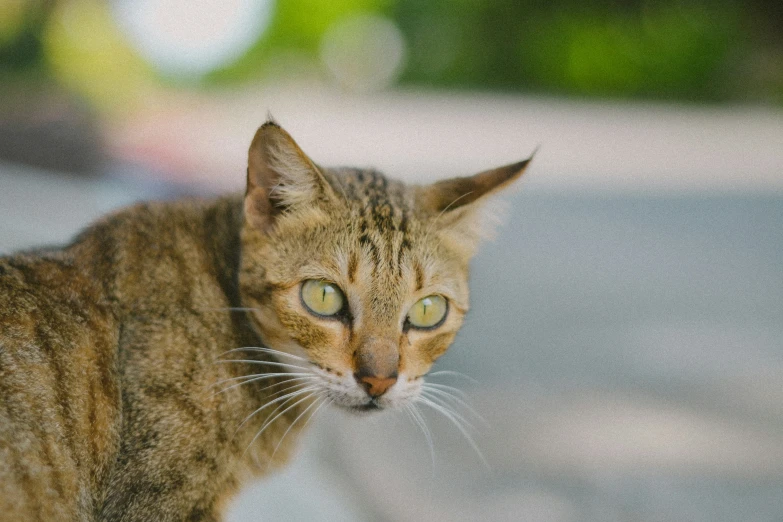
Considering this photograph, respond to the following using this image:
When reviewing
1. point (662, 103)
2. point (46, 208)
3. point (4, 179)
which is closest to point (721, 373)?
point (46, 208)

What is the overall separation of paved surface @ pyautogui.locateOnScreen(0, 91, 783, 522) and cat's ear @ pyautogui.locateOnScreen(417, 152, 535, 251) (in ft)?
0.88

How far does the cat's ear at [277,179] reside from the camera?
1.68 metres

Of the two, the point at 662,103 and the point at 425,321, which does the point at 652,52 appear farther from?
the point at 425,321

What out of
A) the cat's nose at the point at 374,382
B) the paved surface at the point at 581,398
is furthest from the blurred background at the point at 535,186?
the cat's nose at the point at 374,382

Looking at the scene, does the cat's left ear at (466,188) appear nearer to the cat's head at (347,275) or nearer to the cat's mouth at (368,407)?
the cat's head at (347,275)

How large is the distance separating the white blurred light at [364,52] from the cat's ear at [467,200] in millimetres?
11963

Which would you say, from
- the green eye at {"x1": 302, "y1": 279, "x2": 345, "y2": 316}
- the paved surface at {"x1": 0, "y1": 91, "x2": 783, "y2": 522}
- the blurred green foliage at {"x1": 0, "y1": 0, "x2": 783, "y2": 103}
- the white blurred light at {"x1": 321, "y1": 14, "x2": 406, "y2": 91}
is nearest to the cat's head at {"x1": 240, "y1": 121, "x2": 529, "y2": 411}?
the green eye at {"x1": 302, "y1": 279, "x2": 345, "y2": 316}

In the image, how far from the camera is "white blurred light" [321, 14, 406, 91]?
44.4ft

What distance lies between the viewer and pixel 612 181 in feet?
23.0

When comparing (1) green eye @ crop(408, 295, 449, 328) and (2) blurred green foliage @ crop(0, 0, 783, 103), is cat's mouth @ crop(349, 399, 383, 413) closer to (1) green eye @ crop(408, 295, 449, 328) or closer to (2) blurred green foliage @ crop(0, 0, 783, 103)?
(1) green eye @ crop(408, 295, 449, 328)

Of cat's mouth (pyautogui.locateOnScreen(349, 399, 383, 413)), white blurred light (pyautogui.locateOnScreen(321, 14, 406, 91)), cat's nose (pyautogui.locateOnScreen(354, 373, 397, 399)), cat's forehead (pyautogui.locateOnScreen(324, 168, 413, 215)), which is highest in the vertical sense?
white blurred light (pyautogui.locateOnScreen(321, 14, 406, 91))

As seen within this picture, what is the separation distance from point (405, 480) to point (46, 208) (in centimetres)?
253

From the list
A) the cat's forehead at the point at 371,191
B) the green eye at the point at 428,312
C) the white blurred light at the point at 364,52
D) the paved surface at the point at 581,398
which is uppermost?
the white blurred light at the point at 364,52

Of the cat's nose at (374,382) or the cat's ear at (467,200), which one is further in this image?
the cat's ear at (467,200)
